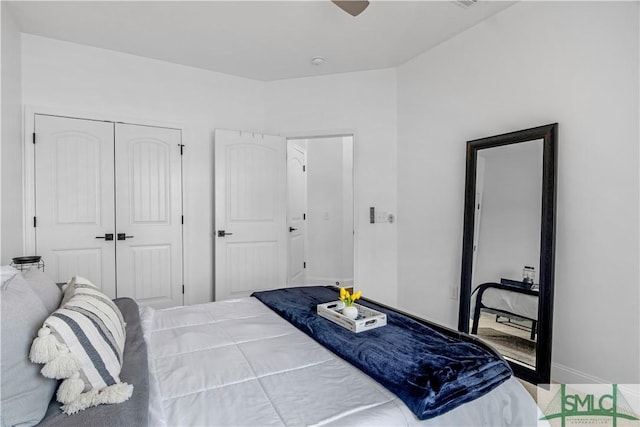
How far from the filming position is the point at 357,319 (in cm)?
167

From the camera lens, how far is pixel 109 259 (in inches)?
133

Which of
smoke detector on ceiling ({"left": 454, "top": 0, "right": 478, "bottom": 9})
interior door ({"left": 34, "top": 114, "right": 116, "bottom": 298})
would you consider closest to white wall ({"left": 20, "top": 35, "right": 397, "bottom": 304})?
interior door ({"left": 34, "top": 114, "right": 116, "bottom": 298})

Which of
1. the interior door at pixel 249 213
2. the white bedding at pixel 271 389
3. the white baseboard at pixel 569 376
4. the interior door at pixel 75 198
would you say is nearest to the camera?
the white bedding at pixel 271 389

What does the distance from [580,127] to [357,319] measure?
6.39 ft

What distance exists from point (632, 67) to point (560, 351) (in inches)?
71.8

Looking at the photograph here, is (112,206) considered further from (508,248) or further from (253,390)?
(508,248)

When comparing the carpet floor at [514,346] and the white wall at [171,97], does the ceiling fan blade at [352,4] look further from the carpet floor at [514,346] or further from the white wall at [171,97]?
the carpet floor at [514,346]

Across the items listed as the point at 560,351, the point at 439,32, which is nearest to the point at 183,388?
the point at 560,351

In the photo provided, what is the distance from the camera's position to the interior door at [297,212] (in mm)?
4938

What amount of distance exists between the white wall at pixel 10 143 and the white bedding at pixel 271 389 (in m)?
1.89

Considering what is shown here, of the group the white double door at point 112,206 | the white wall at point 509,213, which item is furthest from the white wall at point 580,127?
the white double door at point 112,206

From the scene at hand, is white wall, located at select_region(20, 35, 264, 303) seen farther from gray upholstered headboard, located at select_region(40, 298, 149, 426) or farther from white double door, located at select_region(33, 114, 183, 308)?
gray upholstered headboard, located at select_region(40, 298, 149, 426)

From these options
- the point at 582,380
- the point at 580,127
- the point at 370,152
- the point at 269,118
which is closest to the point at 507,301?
the point at 582,380

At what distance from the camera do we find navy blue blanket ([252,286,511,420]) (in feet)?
3.59
